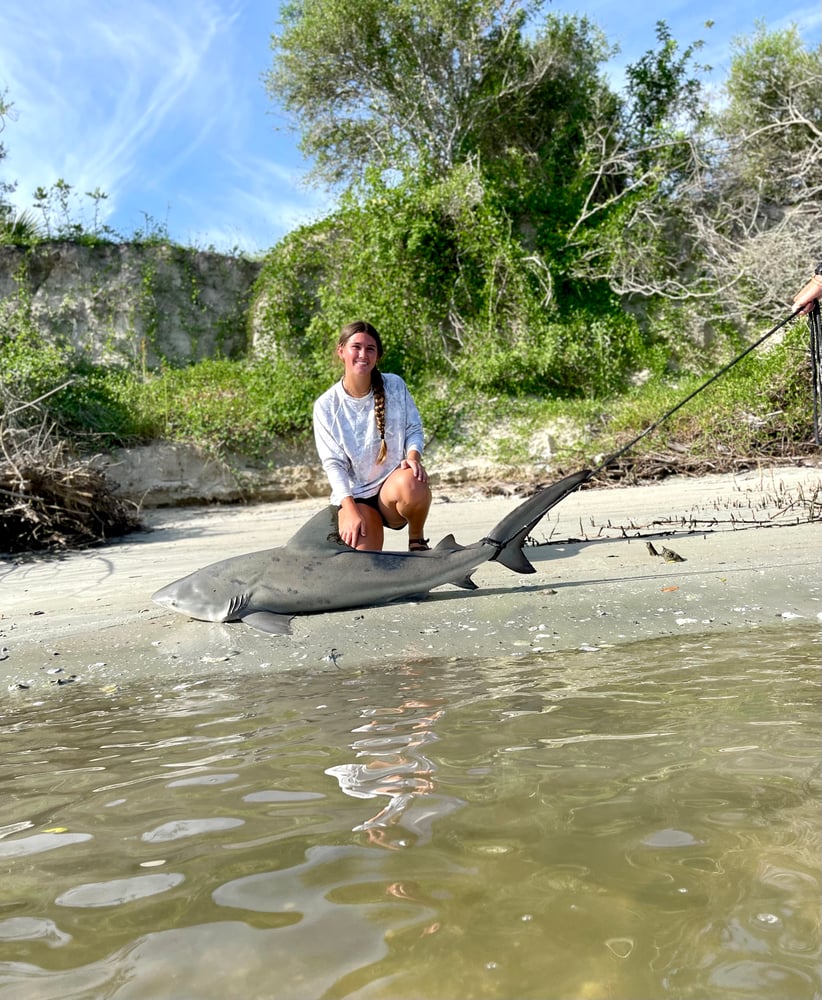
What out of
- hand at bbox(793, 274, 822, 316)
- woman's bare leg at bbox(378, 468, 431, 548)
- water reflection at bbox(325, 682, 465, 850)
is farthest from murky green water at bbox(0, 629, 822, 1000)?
hand at bbox(793, 274, 822, 316)

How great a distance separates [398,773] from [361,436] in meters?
3.16

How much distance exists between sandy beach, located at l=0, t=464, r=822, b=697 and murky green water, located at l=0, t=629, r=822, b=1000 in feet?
2.52

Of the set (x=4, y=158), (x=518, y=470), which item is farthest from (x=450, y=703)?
(x=4, y=158)

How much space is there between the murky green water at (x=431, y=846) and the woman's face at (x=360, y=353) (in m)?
2.55

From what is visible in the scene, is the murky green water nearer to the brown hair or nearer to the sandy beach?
the sandy beach

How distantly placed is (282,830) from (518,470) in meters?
9.48

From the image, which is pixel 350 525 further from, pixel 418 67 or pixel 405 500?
pixel 418 67

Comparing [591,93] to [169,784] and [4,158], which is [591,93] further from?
[169,784]

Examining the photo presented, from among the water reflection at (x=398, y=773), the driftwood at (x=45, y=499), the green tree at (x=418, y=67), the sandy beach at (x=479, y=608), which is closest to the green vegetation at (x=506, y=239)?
the green tree at (x=418, y=67)

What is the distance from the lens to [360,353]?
498 centimetres

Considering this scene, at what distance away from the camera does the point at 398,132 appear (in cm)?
1631

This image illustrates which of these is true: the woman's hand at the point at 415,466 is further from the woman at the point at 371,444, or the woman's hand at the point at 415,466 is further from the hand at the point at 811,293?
the hand at the point at 811,293

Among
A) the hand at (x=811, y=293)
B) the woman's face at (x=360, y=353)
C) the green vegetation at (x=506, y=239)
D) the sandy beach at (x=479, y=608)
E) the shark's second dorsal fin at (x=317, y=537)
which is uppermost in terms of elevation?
the green vegetation at (x=506, y=239)

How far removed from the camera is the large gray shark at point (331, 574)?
14.2 ft
